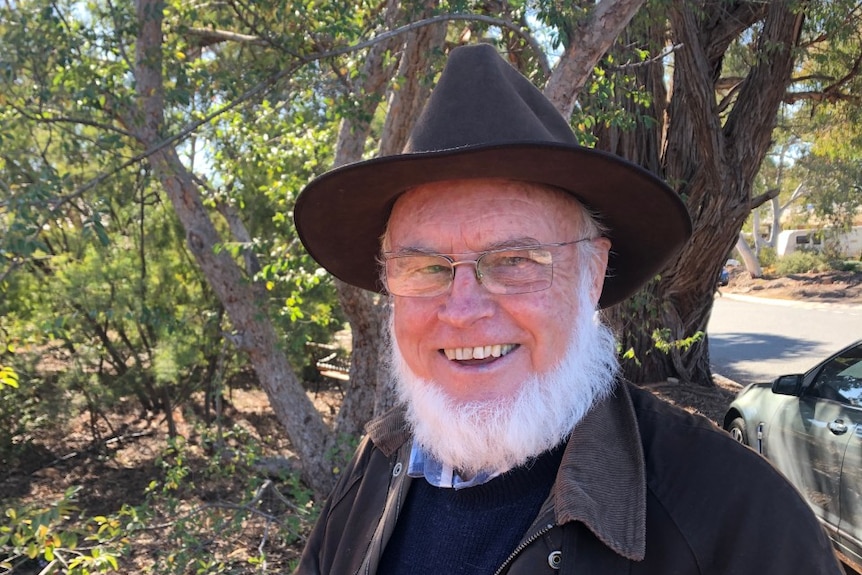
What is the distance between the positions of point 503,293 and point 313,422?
3.97m

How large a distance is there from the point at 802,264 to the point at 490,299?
35.3m

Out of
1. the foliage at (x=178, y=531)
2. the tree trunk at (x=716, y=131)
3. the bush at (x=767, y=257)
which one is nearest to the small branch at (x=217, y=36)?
the foliage at (x=178, y=531)

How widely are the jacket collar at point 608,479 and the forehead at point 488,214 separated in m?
0.42

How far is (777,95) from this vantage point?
24.7ft

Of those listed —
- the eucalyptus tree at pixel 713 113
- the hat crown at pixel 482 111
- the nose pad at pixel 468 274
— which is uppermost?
the eucalyptus tree at pixel 713 113

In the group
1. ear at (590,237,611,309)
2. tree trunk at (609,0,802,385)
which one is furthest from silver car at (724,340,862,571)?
ear at (590,237,611,309)

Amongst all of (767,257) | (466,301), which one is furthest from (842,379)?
(767,257)

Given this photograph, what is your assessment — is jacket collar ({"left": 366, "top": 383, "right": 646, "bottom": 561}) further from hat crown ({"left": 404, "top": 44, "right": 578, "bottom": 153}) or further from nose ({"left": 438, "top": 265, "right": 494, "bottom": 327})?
hat crown ({"left": 404, "top": 44, "right": 578, "bottom": 153})

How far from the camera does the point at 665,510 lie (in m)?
1.24

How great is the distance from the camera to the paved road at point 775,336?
12555mm

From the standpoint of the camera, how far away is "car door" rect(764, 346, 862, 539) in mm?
4250

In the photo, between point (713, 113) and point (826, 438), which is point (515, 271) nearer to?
point (826, 438)

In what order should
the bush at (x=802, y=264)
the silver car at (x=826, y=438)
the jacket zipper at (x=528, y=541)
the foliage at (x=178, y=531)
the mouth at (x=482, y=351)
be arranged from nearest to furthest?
the jacket zipper at (x=528, y=541) < the mouth at (x=482, y=351) < the foliage at (x=178, y=531) < the silver car at (x=826, y=438) < the bush at (x=802, y=264)

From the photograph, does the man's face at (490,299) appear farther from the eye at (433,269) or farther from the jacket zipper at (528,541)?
the jacket zipper at (528,541)
